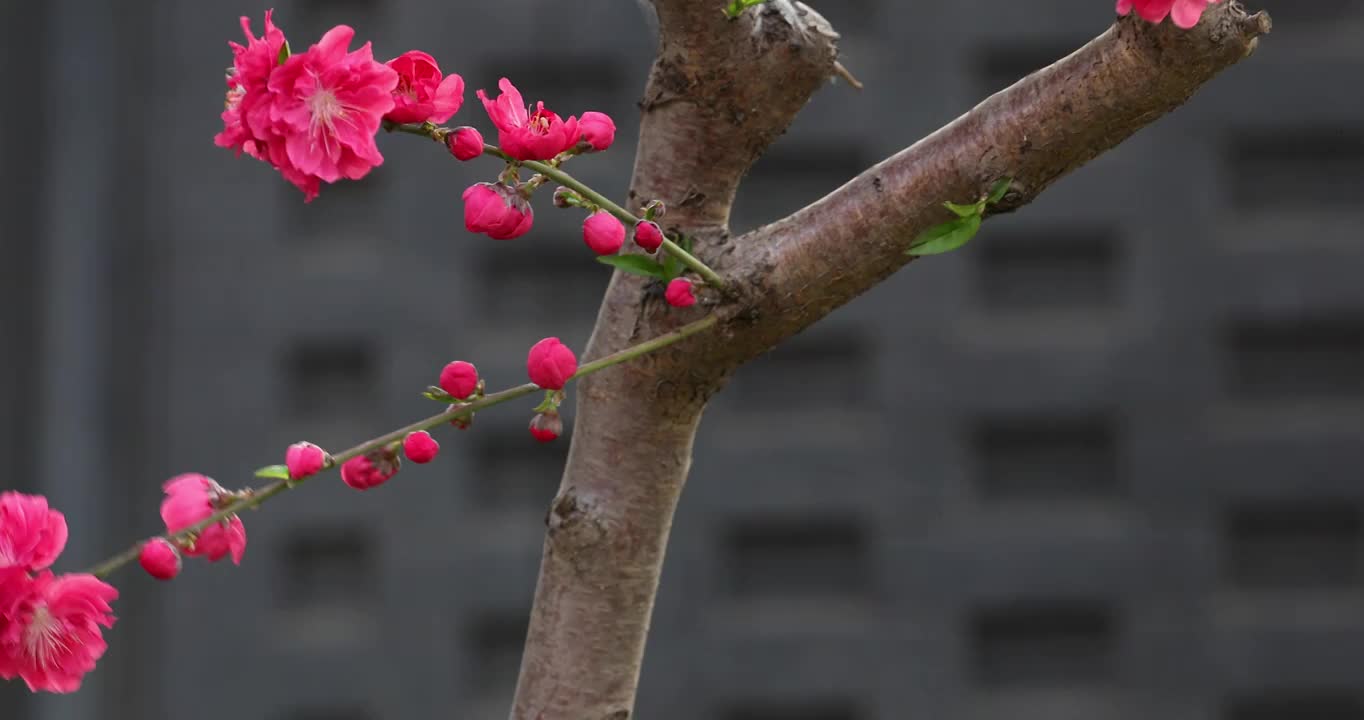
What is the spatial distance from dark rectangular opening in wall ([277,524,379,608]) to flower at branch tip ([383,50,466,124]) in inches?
48.0

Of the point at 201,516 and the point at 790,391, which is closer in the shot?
the point at 201,516

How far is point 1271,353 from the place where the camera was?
148 centimetres

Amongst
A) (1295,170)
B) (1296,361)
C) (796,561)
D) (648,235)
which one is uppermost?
(1295,170)

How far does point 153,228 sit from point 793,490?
73 centimetres

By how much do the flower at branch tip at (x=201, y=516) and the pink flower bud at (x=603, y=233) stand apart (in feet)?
0.35

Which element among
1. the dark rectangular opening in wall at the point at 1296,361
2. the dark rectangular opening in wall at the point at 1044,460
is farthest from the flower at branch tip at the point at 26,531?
the dark rectangular opening in wall at the point at 1296,361

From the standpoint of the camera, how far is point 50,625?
1.10 feet

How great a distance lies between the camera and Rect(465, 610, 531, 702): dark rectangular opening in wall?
1490mm

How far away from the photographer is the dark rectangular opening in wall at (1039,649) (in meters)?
1.50

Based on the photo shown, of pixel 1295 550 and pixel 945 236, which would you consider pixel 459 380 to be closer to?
pixel 945 236

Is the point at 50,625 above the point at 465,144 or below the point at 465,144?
below

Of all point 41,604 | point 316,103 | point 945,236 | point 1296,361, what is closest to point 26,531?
point 41,604

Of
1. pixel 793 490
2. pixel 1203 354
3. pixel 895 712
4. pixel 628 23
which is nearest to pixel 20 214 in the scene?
pixel 628 23

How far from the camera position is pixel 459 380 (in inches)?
13.9
